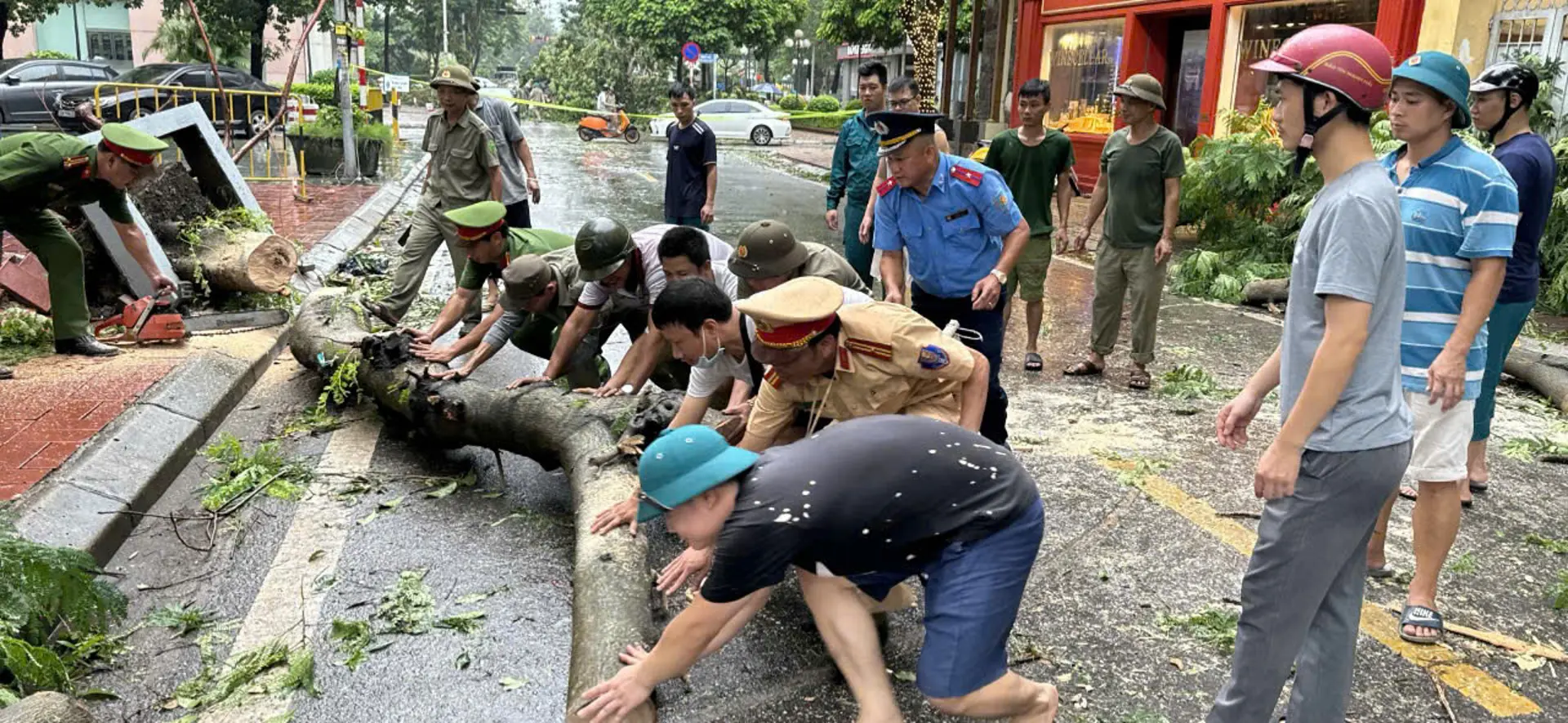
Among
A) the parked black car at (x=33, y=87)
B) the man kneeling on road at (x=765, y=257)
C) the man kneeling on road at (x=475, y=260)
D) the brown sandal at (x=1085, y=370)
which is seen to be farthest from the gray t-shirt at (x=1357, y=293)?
the parked black car at (x=33, y=87)

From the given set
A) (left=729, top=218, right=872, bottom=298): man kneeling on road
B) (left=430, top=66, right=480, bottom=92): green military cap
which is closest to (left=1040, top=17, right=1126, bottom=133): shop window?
(left=430, top=66, right=480, bottom=92): green military cap

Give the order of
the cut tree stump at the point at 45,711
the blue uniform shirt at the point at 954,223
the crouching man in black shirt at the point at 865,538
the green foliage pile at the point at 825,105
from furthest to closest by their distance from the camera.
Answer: the green foliage pile at the point at 825,105, the blue uniform shirt at the point at 954,223, the cut tree stump at the point at 45,711, the crouching man in black shirt at the point at 865,538

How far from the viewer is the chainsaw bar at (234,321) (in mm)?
7125

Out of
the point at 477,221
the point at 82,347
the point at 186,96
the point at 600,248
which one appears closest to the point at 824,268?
the point at 600,248

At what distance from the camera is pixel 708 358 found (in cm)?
Answer: 354

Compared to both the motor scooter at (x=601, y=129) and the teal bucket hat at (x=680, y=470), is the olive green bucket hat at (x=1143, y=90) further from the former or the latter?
the motor scooter at (x=601, y=129)

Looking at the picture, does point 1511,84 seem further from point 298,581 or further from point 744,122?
point 744,122

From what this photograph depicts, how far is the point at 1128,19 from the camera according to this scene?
15234 mm

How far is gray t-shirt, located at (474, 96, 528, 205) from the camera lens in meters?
7.77

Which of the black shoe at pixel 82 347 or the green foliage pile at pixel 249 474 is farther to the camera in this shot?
the black shoe at pixel 82 347

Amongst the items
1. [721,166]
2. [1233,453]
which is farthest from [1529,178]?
[721,166]

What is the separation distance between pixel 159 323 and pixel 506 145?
2.51 metres

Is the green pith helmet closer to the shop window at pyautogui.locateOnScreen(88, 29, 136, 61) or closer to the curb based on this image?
the curb

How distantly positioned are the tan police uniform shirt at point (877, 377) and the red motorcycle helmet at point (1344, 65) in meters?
1.12
